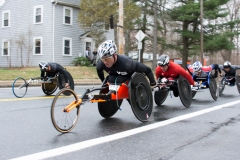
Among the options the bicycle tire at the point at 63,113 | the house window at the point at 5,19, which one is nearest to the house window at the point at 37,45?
the house window at the point at 5,19

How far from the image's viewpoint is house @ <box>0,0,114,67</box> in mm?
30578

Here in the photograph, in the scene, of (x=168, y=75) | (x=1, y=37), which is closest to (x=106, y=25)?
(x=1, y=37)

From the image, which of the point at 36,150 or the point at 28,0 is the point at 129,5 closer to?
the point at 28,0

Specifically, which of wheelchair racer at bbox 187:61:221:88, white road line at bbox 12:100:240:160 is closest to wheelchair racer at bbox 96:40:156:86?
white road line at bbox 12:100:240:160

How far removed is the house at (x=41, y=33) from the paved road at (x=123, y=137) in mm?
23085

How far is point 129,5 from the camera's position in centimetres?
2980

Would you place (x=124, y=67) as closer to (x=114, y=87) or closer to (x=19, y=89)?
(x=114, y=87)

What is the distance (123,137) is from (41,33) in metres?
27.0

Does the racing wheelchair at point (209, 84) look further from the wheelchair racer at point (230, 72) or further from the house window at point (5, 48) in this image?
the house window at point (5, 48)

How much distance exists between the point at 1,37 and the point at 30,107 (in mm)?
28187

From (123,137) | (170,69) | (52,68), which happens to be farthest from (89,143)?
(52,68)

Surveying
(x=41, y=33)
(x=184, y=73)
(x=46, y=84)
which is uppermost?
(x=41, y=33)

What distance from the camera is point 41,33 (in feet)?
101

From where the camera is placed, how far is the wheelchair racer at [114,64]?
612cm
